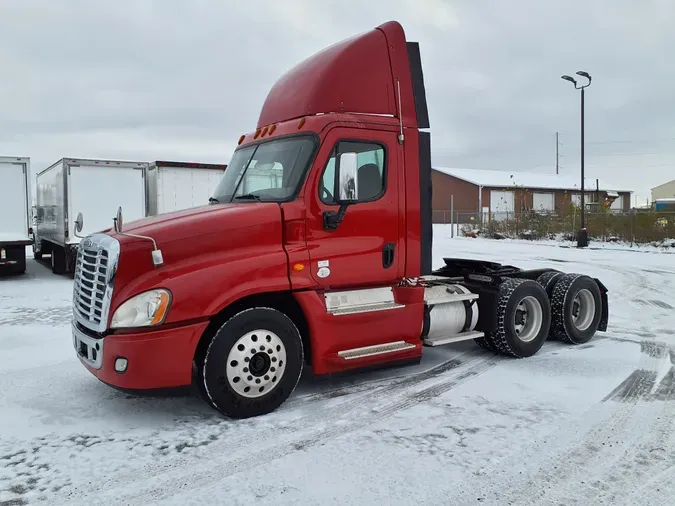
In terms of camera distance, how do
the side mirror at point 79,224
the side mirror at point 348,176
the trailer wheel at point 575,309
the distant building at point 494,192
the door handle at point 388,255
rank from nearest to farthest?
the side mirror at point 348,176, the door handle at point 388,255, the trailer wheel at point 575,309, the side mirror at point 79,224, the distant building at point 494,192

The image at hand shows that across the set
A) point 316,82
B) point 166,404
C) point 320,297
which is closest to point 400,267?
point 320,297

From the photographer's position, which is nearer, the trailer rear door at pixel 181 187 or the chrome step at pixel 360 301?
the chrome step at pixel 360 301

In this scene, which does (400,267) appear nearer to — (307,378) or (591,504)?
(307,378)

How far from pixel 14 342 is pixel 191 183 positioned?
8.83 meters

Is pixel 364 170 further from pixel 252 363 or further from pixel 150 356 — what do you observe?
pixel 150 356

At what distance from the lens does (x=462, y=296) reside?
6668 mm

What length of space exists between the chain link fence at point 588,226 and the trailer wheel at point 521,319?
68.6ft

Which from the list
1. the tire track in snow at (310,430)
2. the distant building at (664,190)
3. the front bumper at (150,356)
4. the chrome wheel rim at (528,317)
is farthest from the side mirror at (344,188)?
the distant building at (664,190)

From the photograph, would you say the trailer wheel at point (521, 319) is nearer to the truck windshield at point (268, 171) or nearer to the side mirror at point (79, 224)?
the truck windshield at point (268, 171)

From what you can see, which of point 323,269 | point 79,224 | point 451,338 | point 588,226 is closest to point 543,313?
point 451,338

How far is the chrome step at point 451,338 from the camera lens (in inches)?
248

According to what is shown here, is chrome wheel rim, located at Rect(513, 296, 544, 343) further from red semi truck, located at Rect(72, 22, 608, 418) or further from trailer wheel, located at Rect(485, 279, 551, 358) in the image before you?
red semi truck, located at Rect(72, 22, 608, 418)

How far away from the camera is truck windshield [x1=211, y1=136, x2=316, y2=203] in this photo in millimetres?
5316

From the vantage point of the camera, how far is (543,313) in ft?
23.8
